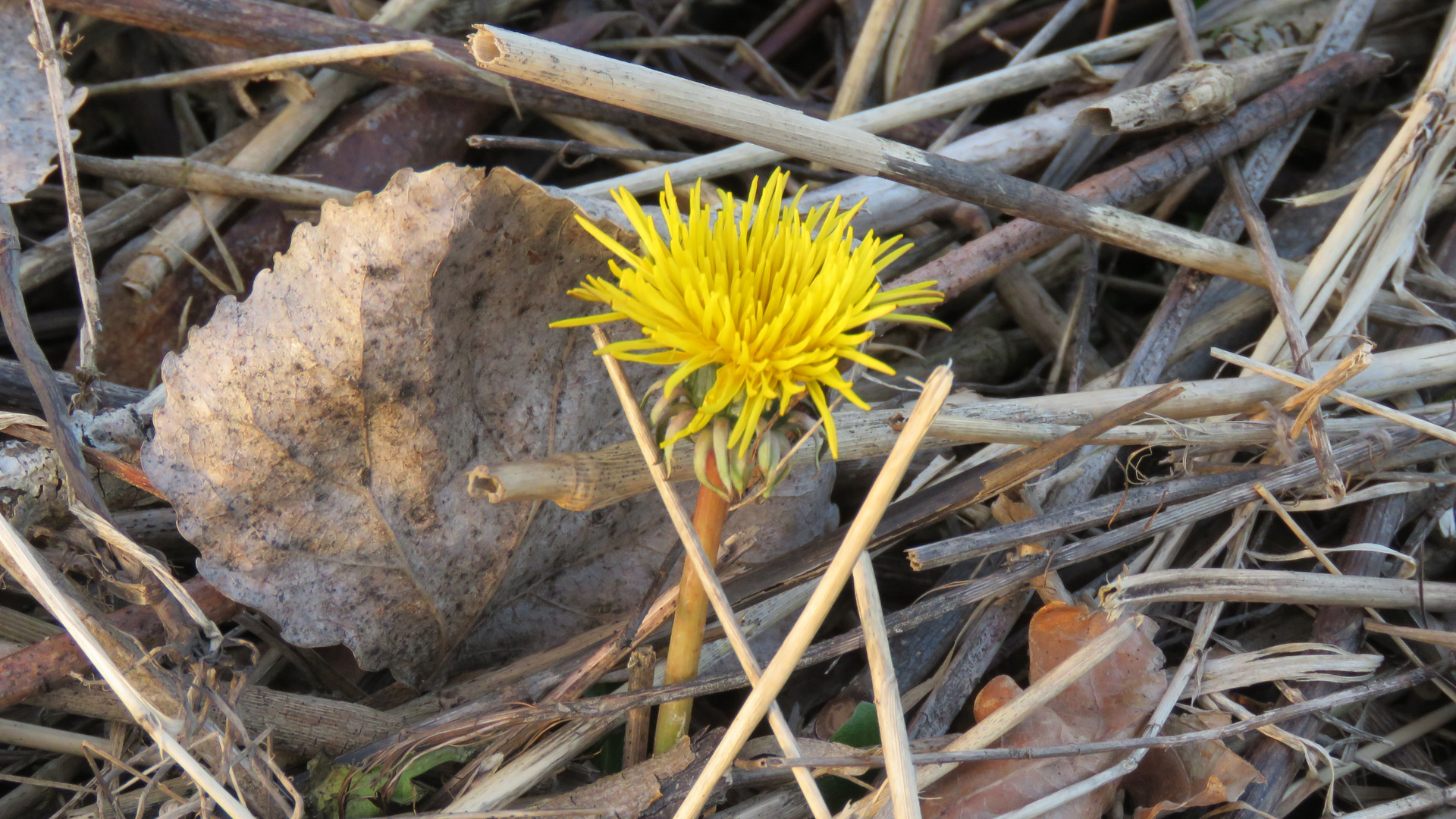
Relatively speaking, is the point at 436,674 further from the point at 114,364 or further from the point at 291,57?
the point at 291,57

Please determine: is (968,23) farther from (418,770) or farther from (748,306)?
(418,770)

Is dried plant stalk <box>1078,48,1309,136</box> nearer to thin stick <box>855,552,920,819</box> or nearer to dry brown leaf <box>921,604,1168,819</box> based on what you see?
dry brown leaf <box>921,604,1168,819</box>

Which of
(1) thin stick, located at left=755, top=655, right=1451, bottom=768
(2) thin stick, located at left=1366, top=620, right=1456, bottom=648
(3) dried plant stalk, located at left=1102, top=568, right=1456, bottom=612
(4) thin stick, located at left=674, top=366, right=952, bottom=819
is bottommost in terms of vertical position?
(1) thin stick, located at left=755, top=655, right=1451, bottom=768

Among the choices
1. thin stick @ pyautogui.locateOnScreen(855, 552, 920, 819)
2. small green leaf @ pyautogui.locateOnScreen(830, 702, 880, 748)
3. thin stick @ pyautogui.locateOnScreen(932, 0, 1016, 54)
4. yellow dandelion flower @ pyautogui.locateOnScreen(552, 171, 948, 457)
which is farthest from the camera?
thin stick @ pyautogui.locateOnScreen(932, 0, 1016, 54)

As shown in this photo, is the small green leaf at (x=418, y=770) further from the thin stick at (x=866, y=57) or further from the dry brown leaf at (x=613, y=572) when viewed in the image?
the thin stick at (x=866, y=57)

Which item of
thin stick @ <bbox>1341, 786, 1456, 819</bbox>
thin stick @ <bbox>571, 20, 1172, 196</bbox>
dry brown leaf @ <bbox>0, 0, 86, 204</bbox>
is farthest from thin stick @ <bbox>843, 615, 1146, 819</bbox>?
dry brown leaf @ <bbox>0, 0, 86, 204</bbox>

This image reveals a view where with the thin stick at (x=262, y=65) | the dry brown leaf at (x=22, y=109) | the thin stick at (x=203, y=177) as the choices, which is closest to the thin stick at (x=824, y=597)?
the thin stick at (x=262, y=65)
